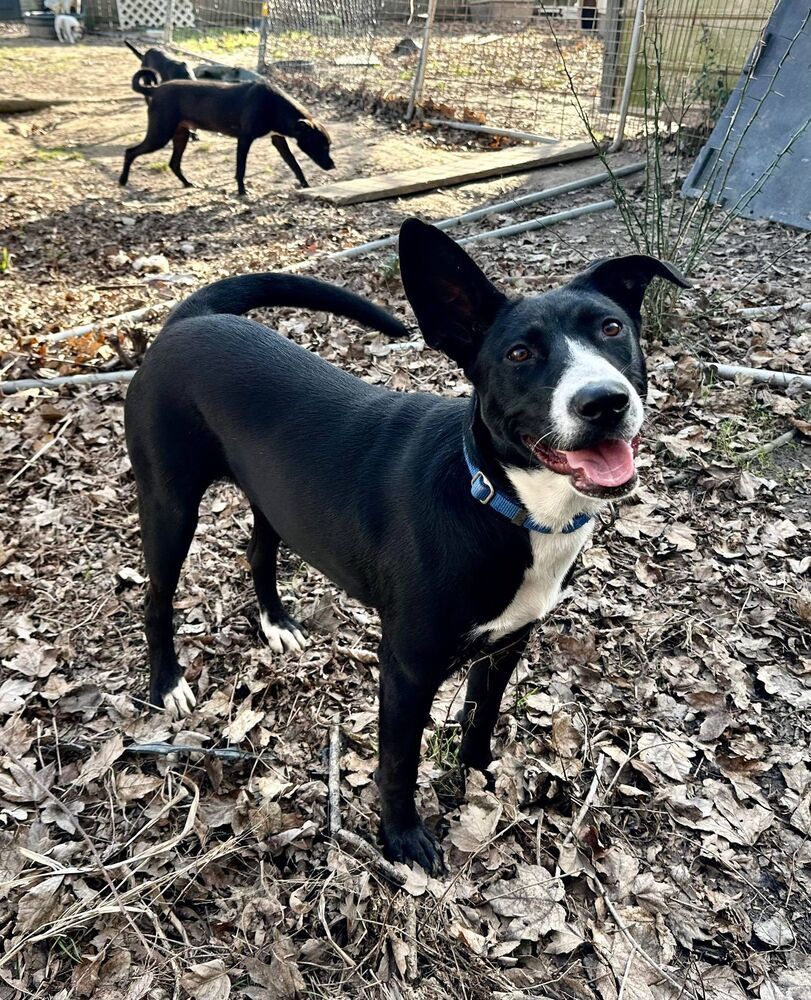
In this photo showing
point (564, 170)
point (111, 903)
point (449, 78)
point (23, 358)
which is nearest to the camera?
point (111, 903)

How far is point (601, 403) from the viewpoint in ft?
6.10

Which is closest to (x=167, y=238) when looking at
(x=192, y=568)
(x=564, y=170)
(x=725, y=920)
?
(x=564, y=170)

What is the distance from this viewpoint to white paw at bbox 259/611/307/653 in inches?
129

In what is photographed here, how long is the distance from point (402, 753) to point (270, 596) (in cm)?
119

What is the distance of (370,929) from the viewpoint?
2.33m

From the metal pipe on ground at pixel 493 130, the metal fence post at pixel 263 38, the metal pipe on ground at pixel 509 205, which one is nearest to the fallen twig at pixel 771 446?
the metal pipe on ground at pixel 509 205

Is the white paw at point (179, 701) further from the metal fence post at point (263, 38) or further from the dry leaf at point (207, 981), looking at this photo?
the metal fence post at point (263, 38)

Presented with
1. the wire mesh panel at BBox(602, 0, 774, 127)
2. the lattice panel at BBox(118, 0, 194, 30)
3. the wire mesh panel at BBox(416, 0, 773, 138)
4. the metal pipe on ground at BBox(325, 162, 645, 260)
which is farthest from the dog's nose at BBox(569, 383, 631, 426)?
the lattice panel at BBox(118, 0, 194, 30)

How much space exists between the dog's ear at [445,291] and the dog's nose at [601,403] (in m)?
0.51

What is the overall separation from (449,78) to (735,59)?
540 cm

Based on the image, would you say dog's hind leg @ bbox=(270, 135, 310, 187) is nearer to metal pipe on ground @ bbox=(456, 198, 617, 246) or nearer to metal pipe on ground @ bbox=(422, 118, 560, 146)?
metal pipe on ground @ bbox=(422, 118, 560, 146)

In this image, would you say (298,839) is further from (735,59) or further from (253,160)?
(253,160)

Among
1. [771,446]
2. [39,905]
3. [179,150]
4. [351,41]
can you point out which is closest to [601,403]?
[39,905]

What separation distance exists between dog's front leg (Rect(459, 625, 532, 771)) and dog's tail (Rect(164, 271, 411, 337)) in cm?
115
